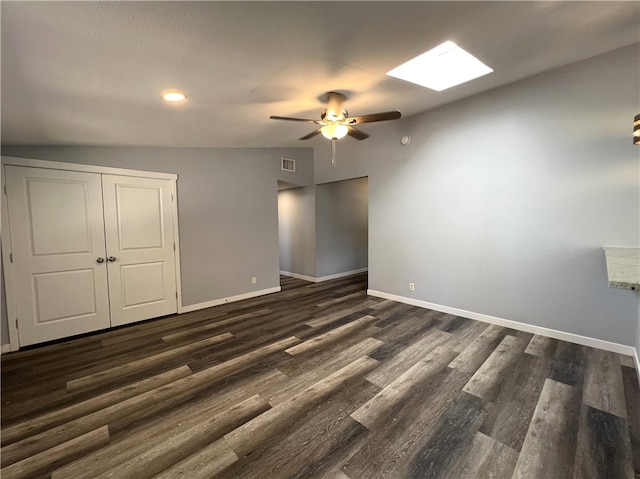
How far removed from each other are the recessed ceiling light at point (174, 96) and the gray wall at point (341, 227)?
12.8 ft

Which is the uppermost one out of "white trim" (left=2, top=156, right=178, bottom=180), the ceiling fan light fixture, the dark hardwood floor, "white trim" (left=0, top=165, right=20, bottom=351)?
the ceiling fan light fixture

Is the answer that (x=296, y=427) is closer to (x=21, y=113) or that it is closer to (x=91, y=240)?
(x=21, y=113)

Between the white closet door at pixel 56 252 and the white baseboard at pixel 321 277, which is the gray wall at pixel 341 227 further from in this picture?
the white closet door at pixel 56 252

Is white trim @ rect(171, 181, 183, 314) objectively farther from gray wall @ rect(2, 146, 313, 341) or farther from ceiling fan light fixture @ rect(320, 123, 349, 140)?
ceiling fan light fixture @ rect(320, 123, 349, 140)

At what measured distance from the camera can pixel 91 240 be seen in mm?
3453

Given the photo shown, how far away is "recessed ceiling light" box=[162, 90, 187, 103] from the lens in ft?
7.07

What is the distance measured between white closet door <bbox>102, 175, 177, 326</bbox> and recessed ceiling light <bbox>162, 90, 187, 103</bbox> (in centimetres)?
199

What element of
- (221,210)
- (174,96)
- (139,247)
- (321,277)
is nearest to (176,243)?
(139,247)

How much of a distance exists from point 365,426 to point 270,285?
3692mm

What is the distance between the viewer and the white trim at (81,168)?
2.97 m

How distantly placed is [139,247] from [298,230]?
3373 mm

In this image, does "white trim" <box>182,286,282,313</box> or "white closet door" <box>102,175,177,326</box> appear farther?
"white trim" <box>182,286,282,313</box>

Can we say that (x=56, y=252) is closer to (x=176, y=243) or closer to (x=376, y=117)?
(x=176, y=243)

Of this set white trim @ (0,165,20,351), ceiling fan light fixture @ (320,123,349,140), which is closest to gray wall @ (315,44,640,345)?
ceiling fan light fixture @ (320,123,349,140)
